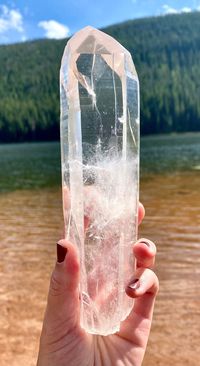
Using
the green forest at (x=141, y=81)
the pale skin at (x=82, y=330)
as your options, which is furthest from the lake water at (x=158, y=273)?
the green forest at (x=141, y=81)

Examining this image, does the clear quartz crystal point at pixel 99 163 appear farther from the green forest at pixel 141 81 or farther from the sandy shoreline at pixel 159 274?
the green forest at pixel 141 81

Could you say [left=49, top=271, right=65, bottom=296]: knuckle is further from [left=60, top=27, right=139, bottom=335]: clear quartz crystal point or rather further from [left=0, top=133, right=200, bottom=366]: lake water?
[left=0, top=133, right=200, bottom=366]: lake water

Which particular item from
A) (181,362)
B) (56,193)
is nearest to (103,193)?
(181,362)

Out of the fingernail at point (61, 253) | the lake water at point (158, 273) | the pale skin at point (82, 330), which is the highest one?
the fingernail at point (61, 253)

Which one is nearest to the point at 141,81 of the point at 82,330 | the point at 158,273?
the point at 158,273

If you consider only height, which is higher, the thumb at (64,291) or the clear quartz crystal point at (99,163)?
the clear quartz crystal point at (99,163)

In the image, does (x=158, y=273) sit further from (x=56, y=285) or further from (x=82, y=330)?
(x=56, y=285)
